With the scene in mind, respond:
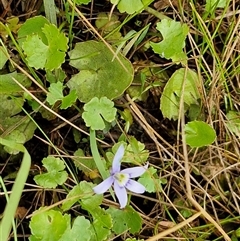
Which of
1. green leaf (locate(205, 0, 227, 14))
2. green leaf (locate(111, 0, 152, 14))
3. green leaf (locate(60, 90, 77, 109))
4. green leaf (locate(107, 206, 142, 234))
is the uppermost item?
green leaf (locate(111, 0, 152, 14))

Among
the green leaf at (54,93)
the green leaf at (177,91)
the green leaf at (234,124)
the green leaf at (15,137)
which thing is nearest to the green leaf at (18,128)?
the green leaf at (15,137)

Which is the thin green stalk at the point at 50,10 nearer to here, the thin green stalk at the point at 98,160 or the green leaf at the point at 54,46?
the green leaf at the point at 54,46

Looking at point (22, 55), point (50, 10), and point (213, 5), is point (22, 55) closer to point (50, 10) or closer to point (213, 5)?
point (50, 10)

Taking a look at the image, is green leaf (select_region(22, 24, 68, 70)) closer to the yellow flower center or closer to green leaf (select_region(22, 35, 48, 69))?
green leaf (select_region(22, 35, 48, 69))

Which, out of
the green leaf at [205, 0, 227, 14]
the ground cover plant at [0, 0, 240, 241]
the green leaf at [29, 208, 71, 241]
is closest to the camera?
the green leaf at [29, 208, 71, 241]

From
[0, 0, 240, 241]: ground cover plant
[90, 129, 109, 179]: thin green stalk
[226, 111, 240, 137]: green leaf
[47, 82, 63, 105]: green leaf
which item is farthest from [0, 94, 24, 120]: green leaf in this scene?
[226, 111, 240, 137]: green leaf

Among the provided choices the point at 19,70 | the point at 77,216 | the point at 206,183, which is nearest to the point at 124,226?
the point at 77,216
